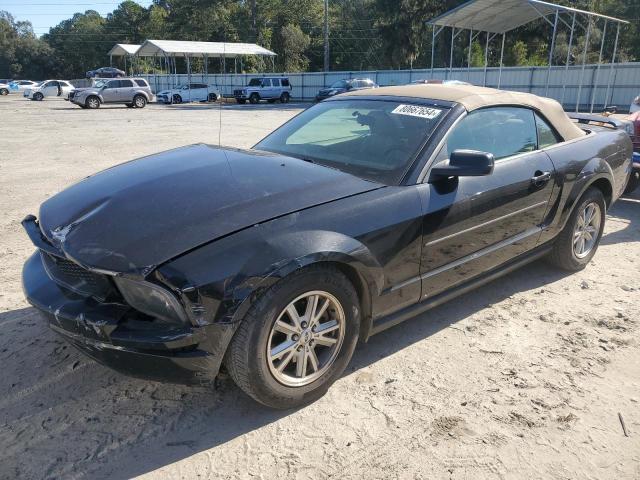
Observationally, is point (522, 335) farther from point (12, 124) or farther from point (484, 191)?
point (12, 124)

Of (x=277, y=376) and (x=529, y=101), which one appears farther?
(x=529, y=101)

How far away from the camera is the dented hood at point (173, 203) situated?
2348 mm

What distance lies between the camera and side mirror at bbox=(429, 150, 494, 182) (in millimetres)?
2906

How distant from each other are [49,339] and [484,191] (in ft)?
9.80

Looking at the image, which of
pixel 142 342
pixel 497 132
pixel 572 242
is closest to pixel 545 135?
pixel 497 132

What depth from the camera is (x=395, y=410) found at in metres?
2.71

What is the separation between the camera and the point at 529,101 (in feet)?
13.2

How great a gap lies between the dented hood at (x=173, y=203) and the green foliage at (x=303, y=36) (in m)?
27.6

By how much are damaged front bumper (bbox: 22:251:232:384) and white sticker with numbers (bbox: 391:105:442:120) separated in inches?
76.9

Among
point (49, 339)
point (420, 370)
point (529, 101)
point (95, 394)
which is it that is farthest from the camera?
point (529, 101)

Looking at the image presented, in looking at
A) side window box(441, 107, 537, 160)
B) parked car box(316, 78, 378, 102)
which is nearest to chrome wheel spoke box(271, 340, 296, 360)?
side window box(441, 107, 537, 160)

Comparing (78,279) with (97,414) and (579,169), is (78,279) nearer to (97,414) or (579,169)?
(97,414)

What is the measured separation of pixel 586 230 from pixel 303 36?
59.0 meters

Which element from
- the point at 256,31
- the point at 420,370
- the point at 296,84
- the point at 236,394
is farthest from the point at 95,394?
the point at 256,31
